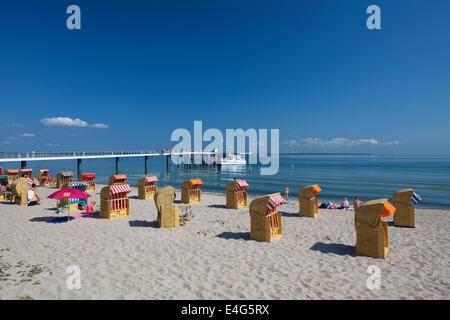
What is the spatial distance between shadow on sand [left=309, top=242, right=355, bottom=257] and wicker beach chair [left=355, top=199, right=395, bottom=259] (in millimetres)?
344

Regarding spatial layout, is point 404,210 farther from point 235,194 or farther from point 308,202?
point 235,194

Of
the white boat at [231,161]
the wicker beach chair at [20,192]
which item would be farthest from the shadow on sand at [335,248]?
the white boat at [231,161]

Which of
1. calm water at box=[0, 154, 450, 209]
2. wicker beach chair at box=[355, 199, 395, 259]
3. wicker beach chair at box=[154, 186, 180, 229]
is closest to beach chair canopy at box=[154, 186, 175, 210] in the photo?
wicker beach chair at box=[154, 186, 180, 229]

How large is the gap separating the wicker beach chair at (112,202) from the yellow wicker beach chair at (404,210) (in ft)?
42.6

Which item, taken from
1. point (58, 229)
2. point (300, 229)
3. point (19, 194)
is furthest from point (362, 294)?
point (19, 194)

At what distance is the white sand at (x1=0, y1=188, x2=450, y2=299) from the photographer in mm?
5277

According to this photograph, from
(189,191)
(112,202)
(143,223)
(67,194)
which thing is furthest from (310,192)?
(67,194)

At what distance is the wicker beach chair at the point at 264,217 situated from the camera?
867 centimetres

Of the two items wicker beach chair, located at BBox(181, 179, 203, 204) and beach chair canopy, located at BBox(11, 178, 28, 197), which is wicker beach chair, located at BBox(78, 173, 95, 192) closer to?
beach chair canopy, located at BBox(11, 178, 28, 197)

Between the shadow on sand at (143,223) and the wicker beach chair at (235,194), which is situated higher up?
the wicker beach chair at (235,194)

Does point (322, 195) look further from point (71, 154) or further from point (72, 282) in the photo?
point (71, 154)

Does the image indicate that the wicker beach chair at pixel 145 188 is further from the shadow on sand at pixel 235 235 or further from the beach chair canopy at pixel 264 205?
the beach chair canopy at pixel 264 205

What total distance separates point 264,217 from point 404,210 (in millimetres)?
7378
